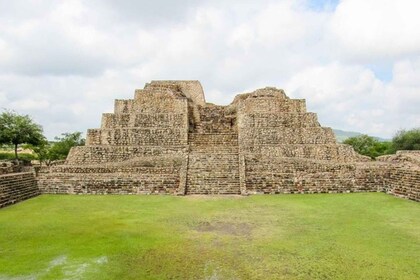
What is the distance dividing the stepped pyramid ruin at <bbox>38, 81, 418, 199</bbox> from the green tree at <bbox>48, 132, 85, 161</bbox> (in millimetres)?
14030

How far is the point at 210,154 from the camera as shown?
15117 mm

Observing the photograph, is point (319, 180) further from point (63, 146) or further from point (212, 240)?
point (63, 146)

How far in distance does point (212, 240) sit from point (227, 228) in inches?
38.0

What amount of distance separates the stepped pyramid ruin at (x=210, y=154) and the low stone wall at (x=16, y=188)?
1.53 feet

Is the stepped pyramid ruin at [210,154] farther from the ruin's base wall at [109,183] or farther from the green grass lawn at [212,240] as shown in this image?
the green grass lawn at [212,240]

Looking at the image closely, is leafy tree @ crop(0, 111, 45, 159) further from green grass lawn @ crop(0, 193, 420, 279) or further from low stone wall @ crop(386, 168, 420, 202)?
low stone wall @ crop(386, 168, 420, 202)

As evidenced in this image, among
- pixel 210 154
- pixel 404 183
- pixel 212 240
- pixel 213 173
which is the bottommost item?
pixel 212 240

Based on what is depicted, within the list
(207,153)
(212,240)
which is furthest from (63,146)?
(212,240)

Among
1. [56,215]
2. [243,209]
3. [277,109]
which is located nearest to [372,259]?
[243,209]

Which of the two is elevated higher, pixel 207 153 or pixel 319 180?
pixel 207 153

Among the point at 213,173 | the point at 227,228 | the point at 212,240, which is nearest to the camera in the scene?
the point at 212,240

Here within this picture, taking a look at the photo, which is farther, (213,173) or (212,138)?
(212,138)

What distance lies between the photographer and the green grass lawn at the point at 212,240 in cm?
512

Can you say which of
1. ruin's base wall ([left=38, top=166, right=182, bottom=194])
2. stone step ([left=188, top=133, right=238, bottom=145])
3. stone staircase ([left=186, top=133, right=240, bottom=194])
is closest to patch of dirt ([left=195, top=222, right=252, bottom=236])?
stone staircase ([left=186, top=133, right=240, bottom=194])
